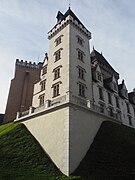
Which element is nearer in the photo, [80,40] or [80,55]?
[80,55]

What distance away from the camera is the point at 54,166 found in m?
14.8

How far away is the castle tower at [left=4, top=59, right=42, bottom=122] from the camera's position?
123ft

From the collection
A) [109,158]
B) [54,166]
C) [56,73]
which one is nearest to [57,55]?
[56,73]

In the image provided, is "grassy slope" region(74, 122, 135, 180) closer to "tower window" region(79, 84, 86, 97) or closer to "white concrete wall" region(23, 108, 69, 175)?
"white concrete wall" region(23, 108, 69, 175)

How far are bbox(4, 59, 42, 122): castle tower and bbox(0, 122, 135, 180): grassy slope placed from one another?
18.1m

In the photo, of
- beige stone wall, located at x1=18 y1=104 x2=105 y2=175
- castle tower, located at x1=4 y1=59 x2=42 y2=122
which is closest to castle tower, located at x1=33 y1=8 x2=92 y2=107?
beige stone wall, located at x1=18 y1=104 x2=105 y2=175

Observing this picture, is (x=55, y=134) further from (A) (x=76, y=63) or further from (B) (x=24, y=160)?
(A) (x=76, y=63)

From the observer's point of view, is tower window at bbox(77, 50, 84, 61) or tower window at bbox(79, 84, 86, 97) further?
tower window at bbox(77, 50, 84, 61)

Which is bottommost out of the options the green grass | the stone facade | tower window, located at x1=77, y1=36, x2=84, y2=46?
the green grass

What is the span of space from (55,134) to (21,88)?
1047 inches

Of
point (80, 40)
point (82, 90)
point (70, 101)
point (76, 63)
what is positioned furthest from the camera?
point (80, 40)

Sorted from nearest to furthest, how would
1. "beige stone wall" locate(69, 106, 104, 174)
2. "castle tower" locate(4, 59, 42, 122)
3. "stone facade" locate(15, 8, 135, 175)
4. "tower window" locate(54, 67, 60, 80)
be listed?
1. "beige stone wall" locate(69, 106, 104, 174)
2. "stone facade" locate(15, 8, 135, 175)
3. "tower window" locate(54, 67, 60, 80)
4. "castle tower" locate(4, 59, 42, 122)

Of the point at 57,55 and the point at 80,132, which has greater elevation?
the point at 57,55

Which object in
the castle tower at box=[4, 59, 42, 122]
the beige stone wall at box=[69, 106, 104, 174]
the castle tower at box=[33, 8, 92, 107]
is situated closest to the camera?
the beige stone wall at box=[69, 106, 104, 174]
